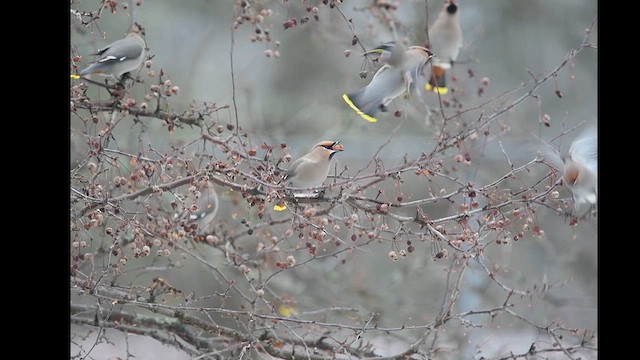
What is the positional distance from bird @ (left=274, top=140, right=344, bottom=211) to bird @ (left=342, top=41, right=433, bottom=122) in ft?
0.45

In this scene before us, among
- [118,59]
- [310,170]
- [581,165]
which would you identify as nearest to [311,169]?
[310,170]

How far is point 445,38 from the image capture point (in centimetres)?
261

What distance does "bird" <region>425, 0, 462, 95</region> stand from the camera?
2609mm

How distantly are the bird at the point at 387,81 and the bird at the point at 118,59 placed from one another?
1.90 feet

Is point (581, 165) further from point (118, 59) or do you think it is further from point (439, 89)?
point (118, 59)

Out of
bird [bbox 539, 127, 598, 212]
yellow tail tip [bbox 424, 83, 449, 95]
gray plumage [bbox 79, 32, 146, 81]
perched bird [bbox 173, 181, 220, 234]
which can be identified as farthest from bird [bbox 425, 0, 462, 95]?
gray plumage [bbox 79, 32, 146, 81]

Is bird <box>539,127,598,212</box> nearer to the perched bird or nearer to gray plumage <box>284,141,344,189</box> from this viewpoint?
gray plumage <box>284,141,344,189</box>

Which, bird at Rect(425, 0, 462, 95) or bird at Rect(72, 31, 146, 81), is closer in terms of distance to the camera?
bird at Rect(72, 31, 146, 81)

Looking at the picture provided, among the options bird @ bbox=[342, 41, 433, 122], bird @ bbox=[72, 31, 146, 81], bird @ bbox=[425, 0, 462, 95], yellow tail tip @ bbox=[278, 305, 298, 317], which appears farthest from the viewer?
yellow tail tip @ bbox=[278, 305, 298, 317]

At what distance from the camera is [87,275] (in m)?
2.41

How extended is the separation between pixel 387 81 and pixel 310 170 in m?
0.32

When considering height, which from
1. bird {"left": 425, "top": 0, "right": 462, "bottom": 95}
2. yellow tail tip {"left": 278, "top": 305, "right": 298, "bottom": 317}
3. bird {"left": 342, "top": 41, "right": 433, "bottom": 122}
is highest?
bird {"left": 425, "top": 0, "right": 462, "bottom": 95}
